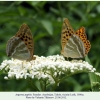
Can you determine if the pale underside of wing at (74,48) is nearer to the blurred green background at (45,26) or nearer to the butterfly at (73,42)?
the butterfly at (73,42)

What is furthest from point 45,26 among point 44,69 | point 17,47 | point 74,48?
point 44,69

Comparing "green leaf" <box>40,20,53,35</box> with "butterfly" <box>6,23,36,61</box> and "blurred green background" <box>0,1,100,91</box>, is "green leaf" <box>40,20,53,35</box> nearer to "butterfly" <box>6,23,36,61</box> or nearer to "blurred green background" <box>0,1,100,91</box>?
"blurred green background" <box>0,1,100,91</box>

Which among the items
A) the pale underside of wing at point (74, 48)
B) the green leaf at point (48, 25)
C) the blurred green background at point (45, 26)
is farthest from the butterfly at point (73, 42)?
the green leaf at point (48, 25)

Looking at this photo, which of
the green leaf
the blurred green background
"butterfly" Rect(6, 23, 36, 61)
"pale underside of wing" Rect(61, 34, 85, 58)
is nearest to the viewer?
"butterfly" Rect(6, 23, 36, 61)

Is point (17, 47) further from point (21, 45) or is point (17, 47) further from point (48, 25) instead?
point (48, 25)

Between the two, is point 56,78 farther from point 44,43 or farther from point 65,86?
point 44,43

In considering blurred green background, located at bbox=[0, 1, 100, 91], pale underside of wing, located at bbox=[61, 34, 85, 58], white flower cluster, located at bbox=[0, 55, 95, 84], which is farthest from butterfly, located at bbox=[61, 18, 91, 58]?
blurred green background, located at bbox=[0, 1, 100, 91]

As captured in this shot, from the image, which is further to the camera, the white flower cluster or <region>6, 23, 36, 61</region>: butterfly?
<region>6, 23, 36, 61</region>: butterfly
